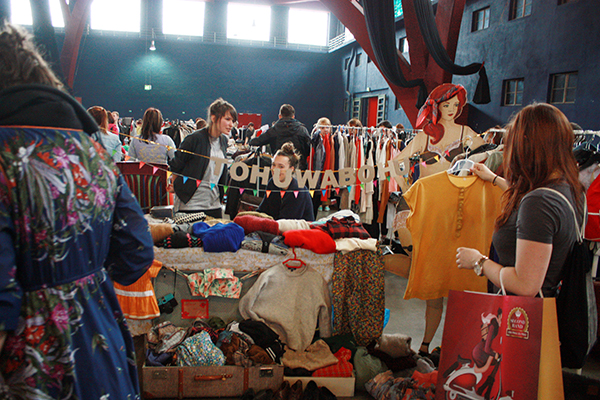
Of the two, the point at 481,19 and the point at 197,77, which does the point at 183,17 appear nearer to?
the point at 197,77

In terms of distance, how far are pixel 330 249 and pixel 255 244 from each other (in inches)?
19.0

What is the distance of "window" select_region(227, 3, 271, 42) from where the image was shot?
1823 cm

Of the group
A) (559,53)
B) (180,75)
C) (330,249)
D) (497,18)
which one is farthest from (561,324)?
(180,75)

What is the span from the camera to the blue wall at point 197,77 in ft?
57.3

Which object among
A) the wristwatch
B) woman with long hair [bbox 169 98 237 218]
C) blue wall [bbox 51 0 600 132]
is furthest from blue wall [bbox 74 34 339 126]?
the wristwatch

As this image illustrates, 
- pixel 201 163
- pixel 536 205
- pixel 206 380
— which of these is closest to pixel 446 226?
pixel 536 205

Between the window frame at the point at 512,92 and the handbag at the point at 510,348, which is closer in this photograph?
the handbag at the point at 510,348

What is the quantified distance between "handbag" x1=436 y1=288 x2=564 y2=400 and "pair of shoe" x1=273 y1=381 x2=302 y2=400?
1142mm

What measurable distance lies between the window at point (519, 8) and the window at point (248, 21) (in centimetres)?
1135

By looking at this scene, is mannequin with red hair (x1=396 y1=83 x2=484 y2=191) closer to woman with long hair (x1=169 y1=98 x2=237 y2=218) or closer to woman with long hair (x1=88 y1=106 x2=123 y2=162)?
woman with long hair (x1=169 y1=98 x2=237 y2=218)

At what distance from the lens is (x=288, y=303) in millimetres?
2646

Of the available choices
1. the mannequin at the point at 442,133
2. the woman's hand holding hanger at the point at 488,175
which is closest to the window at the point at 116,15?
the mannequin at the point at 442,133

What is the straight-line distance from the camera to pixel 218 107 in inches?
128

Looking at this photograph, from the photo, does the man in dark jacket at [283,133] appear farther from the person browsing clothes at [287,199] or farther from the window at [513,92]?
the window at [513,92]
